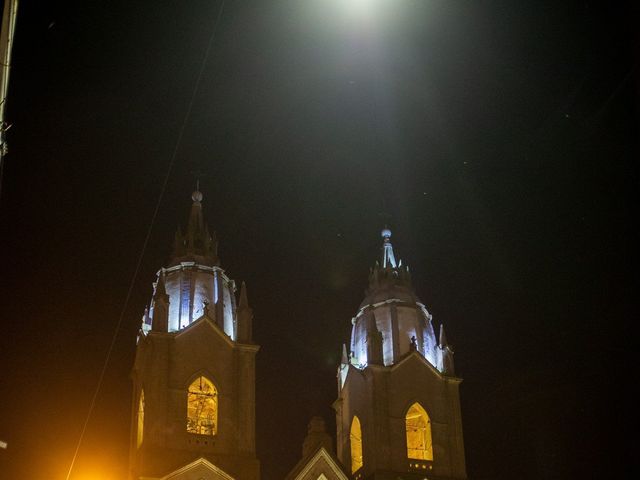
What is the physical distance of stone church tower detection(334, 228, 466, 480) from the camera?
36906mm

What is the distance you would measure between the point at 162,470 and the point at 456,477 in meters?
9.87

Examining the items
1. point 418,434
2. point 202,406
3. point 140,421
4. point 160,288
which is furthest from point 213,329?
point 418,434

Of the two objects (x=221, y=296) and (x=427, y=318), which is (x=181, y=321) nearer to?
(x=221, y=296)

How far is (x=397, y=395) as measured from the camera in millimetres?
37719

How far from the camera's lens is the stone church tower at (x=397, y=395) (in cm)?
3691

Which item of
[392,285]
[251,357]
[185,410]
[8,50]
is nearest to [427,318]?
[392,285]

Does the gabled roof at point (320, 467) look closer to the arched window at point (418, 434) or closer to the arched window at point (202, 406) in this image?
the arched window at point (418, 434)

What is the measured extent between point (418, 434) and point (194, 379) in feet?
26.3

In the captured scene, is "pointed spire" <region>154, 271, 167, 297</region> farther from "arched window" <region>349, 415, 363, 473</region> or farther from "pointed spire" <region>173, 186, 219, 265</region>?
"arched window" <region>349, 415, 363, 473</region>

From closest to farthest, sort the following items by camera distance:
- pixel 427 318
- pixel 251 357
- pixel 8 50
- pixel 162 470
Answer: pixel 8 50 → pixel 162 470 → pixel 251 357 → pixel 427 318

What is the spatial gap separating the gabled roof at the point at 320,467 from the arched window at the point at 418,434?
2.68 meters

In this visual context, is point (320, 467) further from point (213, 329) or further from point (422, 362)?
point (213, 329)

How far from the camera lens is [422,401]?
38.1m

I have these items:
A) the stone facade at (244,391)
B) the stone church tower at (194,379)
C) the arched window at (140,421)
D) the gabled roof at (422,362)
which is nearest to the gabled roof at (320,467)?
the stone facade at (244,391)
